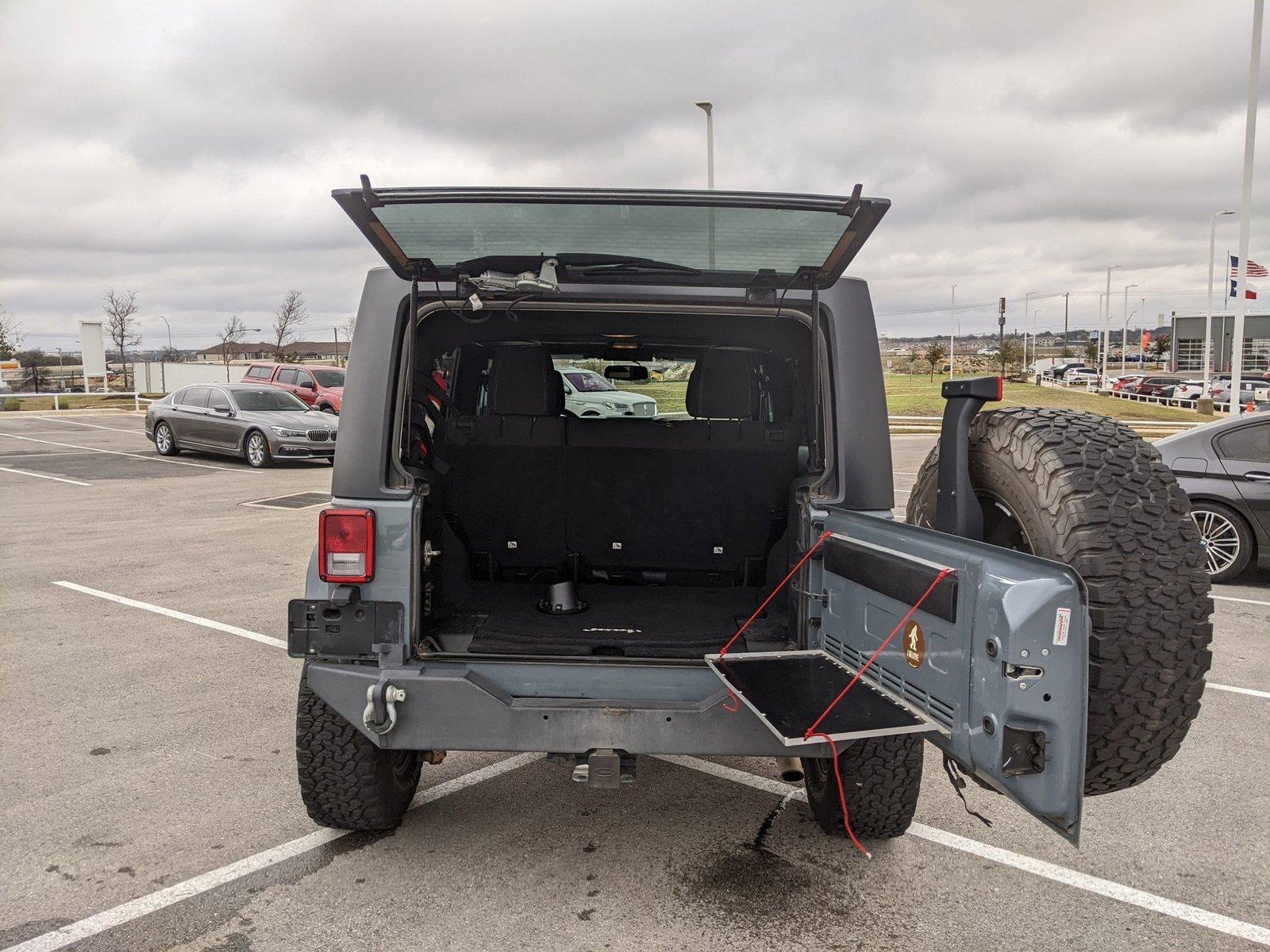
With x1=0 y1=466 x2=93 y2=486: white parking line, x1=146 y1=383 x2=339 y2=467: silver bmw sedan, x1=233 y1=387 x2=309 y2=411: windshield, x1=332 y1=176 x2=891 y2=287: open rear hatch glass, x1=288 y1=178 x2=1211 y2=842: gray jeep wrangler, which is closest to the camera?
x1=288 y1=178 x2=1211 y2=842: gray jeep wrangler

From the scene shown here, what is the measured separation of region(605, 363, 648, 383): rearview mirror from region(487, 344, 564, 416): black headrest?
2.09 ft

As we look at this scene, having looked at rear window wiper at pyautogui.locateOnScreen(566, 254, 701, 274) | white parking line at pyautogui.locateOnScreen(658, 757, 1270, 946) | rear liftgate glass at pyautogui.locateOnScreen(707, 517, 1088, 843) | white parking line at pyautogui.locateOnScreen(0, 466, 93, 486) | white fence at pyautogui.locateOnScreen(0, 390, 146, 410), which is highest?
rear window wiper at pyautogui.locateOnScreen(566, 254, 701, 274)

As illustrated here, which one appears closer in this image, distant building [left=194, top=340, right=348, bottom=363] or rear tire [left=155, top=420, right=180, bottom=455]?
rear tire [left=155, top=420, right=180, bottom=455]

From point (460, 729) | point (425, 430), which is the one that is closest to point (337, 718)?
point (460, 729)

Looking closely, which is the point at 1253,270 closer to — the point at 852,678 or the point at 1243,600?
the point at 1243,600

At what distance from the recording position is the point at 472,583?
448 cm

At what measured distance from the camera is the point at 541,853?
10.8 ft

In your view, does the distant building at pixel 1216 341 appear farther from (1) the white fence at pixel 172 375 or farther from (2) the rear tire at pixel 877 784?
(2) the rear tire at pixel 877 784

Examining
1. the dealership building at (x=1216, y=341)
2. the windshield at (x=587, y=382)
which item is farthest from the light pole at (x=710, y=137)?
the dealership building at (x=1216, y=341)

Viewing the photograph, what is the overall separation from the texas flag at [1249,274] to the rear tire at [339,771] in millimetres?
26043

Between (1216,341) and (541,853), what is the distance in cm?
10339

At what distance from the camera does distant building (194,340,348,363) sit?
68688mm

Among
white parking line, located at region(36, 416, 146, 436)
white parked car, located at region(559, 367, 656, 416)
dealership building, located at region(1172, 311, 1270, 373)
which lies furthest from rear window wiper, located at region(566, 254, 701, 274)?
dealership building, located at region(1172, 311, 1270, 373)

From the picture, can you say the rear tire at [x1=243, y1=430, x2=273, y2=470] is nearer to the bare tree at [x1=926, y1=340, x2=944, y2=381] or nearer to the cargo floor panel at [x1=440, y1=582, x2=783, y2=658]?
the cargo floor panel at [x1=440, y1=582, x2=783, y2=658]
